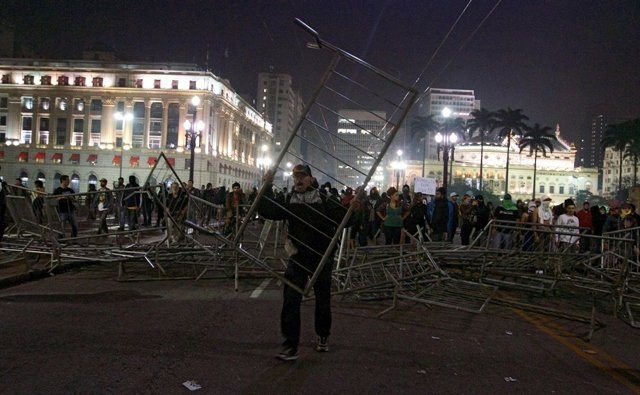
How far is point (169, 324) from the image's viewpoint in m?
5.97

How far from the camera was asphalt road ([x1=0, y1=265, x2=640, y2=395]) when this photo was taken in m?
4.21

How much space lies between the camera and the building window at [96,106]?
85.9 m

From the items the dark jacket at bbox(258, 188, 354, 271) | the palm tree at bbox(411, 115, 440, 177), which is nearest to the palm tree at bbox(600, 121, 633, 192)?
the palm tree at bbox(411, 115, 440, 177)

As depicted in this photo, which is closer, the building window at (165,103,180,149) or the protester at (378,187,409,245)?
the protester at (378,187,409,245)

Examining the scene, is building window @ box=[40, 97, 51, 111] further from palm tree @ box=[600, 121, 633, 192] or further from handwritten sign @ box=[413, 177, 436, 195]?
palm tree @ box=[600, 121, 633, 192]

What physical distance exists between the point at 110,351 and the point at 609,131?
292 feet

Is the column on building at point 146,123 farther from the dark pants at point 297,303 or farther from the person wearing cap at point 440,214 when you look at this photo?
the dark pants at point 297,303

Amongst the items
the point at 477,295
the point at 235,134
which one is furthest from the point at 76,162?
the point at 477,295

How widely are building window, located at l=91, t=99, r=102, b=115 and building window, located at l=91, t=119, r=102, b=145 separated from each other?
1404 mm

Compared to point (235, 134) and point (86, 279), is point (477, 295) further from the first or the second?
point (235, 134)

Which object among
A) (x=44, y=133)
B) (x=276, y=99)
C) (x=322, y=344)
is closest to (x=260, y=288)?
(x=322, y=344)

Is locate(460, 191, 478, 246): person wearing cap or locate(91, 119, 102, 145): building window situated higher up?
locate(91, 119, 102, 145): building window

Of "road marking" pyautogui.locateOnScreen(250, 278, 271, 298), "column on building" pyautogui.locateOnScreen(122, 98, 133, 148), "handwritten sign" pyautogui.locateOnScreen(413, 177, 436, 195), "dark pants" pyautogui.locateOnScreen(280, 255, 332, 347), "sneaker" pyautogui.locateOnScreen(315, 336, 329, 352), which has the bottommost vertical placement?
"road marking" pyautogui.locateOnScreen(250, 278, 271, 298)

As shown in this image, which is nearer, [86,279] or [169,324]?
[169,324]
